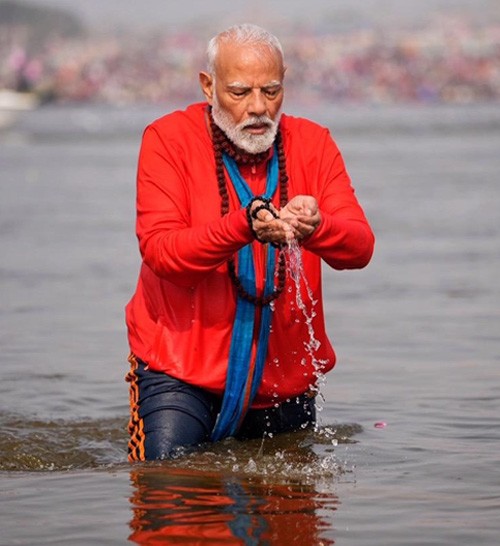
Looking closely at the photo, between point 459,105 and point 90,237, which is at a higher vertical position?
point 459,105

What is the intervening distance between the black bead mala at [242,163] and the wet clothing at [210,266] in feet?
0.09

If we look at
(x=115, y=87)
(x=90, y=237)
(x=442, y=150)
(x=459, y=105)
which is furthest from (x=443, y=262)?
(x=115, y=87)

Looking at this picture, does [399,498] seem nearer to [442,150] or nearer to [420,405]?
[420,405]

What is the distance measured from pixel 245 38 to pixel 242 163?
1.58ft

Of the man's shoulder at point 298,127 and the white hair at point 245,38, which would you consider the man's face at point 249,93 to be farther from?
the man's shoulder at point 298,127

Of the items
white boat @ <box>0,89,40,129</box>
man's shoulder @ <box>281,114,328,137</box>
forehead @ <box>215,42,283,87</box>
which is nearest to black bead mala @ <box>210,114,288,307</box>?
man's shoulder @ <box>281,114,328,137</box>

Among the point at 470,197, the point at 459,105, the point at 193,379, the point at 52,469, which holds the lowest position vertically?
the point at 52,469

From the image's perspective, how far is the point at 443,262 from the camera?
15617mm

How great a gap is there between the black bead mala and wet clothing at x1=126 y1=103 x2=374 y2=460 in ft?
0.09

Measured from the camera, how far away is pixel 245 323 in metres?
6.29

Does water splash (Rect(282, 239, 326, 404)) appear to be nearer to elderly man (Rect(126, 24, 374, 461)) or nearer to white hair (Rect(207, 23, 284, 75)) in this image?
elderly man (Rect(126, 24, 374, 461))

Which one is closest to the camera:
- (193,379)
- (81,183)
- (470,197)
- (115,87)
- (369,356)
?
(193,379)

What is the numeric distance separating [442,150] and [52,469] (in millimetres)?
35924

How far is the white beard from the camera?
Result: 6.15 metres
